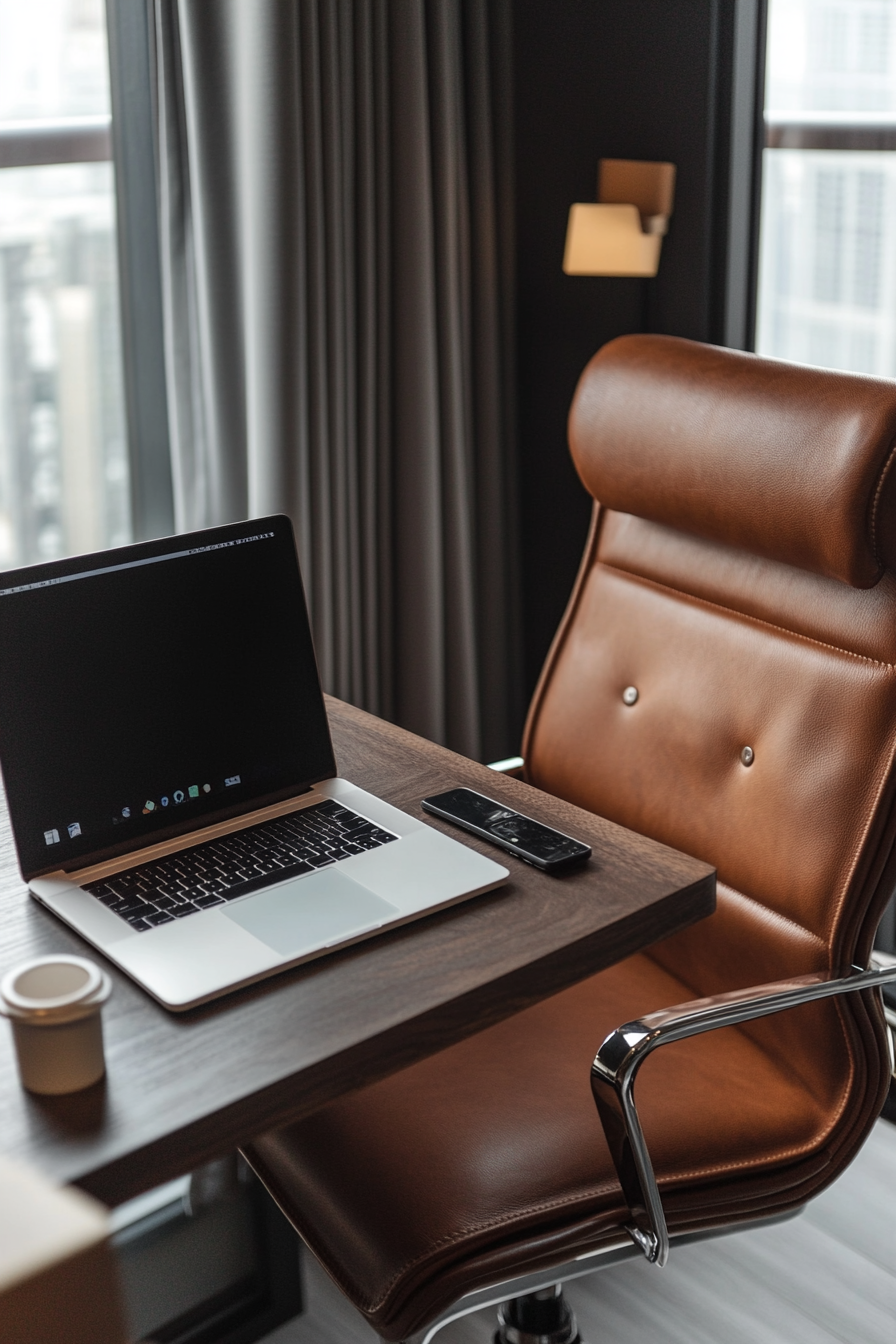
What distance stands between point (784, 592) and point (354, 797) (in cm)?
53

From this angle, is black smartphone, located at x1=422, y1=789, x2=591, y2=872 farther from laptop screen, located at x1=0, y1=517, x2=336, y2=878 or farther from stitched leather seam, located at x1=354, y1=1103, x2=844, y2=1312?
stitched leather seam, located at x1=354, y1=1103, x2=844, y2=1312

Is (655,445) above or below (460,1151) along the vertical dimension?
above

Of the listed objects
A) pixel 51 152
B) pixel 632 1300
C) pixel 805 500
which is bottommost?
pixel 632 1300

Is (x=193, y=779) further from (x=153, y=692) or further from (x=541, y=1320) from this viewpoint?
(x=541, y=1320)

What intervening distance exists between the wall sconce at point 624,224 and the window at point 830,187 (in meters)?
0.19

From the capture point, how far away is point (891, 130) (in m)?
1.97

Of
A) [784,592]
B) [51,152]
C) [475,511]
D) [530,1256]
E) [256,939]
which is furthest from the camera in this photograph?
[475,511]

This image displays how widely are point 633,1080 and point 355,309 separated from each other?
59.6 inches

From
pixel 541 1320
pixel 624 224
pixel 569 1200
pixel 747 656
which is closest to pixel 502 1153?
pixel 569 1200

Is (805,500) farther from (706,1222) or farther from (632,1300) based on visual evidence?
(632,1300)

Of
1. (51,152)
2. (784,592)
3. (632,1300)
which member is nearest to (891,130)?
(784,592)

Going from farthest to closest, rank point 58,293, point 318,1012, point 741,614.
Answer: point 58,293, point 741,614, point 318,1012

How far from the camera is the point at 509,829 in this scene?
4.17 feet

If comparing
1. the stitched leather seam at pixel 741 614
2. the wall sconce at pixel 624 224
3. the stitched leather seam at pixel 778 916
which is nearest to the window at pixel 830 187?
the wall sconce at pixel 624 224
